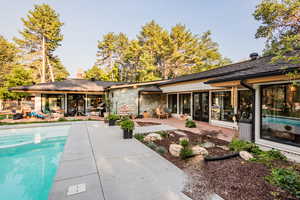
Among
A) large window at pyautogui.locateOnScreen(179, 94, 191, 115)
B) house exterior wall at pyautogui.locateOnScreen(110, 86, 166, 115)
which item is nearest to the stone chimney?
house exterior wall at pyautogui.locateOnScreen(110, 86, 166, 115)

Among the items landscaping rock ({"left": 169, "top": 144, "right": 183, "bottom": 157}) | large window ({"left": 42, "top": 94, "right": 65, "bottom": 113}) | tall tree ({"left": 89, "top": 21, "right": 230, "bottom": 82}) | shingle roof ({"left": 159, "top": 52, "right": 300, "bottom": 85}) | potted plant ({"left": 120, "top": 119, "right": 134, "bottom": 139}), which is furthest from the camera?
tall tree ({"left": 89, "top": 21, "right": 230, "bottom": 82})

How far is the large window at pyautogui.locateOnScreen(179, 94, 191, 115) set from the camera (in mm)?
11212

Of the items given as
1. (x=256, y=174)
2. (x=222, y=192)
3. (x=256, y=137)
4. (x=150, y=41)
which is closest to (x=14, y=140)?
(x=222, y=192)

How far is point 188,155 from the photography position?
12.9 ft

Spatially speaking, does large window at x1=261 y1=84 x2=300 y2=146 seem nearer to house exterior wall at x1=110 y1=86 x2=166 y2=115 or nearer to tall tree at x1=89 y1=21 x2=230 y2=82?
house exterior wall at x1=110 y1=86 x2=166 y2=115

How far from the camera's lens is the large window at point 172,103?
12.7 m

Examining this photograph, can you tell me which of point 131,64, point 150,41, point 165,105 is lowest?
point 165,105

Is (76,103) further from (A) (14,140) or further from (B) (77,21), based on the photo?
(B) (77,21)

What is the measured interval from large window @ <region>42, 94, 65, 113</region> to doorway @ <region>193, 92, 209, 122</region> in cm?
1244

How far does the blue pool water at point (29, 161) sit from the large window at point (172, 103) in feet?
29.2

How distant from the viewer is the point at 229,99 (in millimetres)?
8047

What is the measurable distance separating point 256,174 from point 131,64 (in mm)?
26507

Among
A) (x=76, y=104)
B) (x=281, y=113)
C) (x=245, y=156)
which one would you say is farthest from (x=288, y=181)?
(x=76, y=104)

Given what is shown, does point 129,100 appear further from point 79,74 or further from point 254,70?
point 79,74
